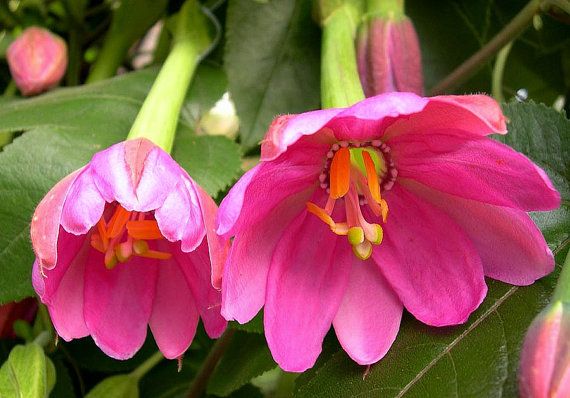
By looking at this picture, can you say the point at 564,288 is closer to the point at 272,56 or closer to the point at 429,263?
the point at 429,263

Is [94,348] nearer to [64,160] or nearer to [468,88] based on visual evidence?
[64,160]

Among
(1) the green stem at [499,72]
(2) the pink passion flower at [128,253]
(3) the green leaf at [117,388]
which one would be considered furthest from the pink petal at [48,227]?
(1) the green stem at [499,72]

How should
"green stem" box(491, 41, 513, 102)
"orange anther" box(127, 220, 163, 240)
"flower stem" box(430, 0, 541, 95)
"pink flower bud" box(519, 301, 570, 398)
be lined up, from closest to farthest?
"pink flower bud" box(519, 301, 570, 398) < "orange anther" box(127, 220, 163, 240) < "flower stem" box(430, 0, 541, 95) < "green stem" box(491, 41, 513, 102)

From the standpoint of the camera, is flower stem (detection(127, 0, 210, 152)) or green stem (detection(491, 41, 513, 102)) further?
green stem (detection(491, 41, 513, 102))

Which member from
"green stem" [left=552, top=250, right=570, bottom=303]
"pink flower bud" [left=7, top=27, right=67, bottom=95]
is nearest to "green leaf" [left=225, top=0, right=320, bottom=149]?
"pink flower bud" [left=7, top=27, right=67, bottom=95]

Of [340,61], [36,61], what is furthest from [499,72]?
[36,61]

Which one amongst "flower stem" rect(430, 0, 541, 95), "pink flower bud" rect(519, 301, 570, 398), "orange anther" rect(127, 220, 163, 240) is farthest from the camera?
"flower stem" rect(430, 0, 541, 95)

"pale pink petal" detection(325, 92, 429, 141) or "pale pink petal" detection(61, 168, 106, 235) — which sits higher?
"pale pink petal" detection(325, 92, 429, 141)

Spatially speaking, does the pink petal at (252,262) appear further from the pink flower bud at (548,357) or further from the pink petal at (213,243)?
the pink flower bud at (548,357)

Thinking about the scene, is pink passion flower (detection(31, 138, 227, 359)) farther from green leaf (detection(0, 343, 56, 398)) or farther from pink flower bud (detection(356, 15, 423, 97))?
pink flower bud (detection(356, 15, 423, 97))
